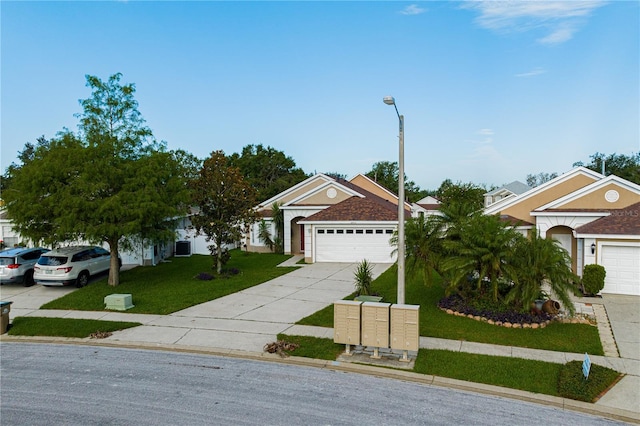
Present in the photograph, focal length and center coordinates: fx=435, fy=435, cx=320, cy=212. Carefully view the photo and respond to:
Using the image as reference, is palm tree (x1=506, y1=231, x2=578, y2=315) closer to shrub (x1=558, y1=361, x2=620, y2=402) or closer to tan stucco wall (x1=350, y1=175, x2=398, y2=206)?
shrub (x1=558, y1=361, x2=620, y2=402)

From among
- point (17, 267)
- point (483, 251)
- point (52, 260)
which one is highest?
point (483, 251)

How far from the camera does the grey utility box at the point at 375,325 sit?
9664 mm

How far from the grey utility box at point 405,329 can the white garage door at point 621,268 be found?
11685mm

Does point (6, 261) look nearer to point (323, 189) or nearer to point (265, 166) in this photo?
point (323, 189)

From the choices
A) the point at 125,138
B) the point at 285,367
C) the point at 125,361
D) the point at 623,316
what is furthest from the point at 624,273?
the point at 125,138

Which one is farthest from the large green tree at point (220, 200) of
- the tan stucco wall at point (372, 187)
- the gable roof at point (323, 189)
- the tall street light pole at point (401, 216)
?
the tan stucco wall at point (372, 187)

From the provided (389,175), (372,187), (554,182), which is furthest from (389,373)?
(389,175)

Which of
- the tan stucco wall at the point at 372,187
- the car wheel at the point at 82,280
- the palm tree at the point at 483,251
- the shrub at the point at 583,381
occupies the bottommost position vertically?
the shrub at the point at 583,381

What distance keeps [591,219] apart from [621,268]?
3.58 m

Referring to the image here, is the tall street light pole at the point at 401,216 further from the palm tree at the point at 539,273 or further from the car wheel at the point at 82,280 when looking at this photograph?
Result: the car wheel at the point at 82,280

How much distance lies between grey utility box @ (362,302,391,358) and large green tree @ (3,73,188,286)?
33.4ft

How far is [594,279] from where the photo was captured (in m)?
16.2

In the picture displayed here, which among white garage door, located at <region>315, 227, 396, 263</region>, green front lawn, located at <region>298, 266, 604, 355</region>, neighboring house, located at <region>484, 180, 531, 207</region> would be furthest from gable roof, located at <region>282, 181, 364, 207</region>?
neighboring house, located at <region>484, 180, 531, 207</region>

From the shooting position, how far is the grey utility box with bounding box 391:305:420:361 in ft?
31.0
